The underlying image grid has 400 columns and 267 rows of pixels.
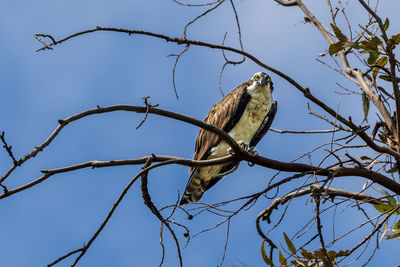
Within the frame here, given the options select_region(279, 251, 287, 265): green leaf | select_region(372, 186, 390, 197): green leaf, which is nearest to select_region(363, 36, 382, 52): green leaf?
select_region(372, 186, 390, 197): green leaf

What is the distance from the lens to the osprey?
5.47 m

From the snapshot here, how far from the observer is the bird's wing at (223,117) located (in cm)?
544

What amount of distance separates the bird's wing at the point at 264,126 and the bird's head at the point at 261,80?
0.79ft

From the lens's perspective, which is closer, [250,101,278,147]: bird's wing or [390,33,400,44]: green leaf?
[390,33,400,44]: green leaf

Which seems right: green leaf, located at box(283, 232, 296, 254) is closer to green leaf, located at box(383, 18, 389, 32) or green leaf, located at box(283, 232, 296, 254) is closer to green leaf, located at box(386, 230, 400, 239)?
green leaf, located at box(386, 230, 400, 239)

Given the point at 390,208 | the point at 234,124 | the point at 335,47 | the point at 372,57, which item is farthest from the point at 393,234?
the point at 234,124

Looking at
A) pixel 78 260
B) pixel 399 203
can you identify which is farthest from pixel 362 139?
pixel 78 260

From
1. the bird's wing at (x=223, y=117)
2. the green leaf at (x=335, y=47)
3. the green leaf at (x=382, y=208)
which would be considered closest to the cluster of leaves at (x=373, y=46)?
the green leaf at (x=335, y=47)

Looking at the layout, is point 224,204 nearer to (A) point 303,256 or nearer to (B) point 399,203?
(A) point 303,256

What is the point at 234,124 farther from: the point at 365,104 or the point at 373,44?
the point at 373,44

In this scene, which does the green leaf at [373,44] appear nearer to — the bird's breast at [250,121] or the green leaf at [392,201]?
the green leaf at [392,201]

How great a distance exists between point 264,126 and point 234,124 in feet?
1.35

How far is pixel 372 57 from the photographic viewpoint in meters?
3.62

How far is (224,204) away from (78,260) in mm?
1084
